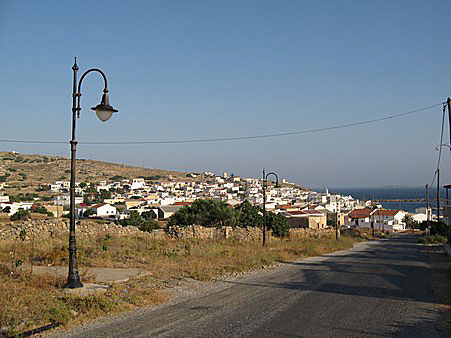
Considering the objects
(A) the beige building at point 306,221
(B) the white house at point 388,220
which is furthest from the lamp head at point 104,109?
(B) the white house at point 388,220

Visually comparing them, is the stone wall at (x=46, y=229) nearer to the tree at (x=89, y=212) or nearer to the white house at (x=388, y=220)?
the tree at (x=89, y=212)

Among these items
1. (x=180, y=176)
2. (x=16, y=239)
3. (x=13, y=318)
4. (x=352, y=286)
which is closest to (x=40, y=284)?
(x=13, y=318)

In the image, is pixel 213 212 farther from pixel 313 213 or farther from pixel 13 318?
pixel 313 213

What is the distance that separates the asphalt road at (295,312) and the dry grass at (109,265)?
2.58ft

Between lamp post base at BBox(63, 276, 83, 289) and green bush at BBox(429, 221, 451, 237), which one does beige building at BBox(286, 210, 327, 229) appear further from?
lamp post base at BBox(63, 276, 83, 289)

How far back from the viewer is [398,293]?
13070 mm

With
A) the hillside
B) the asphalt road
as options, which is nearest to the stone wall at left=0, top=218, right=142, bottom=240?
the asphalt road

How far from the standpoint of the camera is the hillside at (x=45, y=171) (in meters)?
101

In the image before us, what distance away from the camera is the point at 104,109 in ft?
38.1

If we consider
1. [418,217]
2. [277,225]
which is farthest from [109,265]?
[418,217]

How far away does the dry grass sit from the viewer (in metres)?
9.02

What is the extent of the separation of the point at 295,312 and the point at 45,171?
379 ft

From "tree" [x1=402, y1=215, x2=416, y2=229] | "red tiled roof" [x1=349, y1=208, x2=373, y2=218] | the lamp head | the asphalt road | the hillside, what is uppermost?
the hillside

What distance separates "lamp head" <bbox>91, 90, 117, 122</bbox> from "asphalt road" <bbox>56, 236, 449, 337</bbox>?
4977mm
